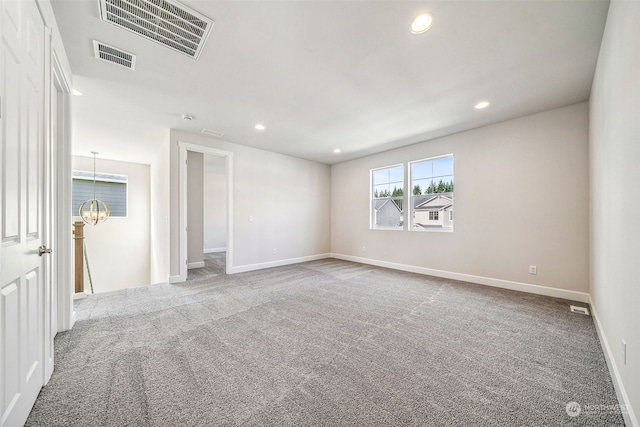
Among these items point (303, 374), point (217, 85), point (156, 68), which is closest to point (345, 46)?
point (217, 85)

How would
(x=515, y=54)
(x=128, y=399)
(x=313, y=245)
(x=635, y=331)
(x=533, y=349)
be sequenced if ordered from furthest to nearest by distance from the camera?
(x=313, y=245) → (x=515, y=54) → (x=533, y=349) → (x=128, y=399) → (x=635, y=331)

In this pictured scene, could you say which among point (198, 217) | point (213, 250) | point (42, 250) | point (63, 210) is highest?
point (63, 210)

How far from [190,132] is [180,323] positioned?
3.22m

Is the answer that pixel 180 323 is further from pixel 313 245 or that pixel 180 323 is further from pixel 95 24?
pixel 313 245

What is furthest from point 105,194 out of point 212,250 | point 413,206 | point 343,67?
point 413,206

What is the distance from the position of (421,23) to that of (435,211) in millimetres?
3409

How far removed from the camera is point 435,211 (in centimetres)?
457

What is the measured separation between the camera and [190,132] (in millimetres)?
4211

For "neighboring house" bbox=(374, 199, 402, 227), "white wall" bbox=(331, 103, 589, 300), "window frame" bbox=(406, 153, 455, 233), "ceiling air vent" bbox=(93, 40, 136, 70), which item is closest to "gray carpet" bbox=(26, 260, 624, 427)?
"white wall" bbox=(331, 103, 589, 300)

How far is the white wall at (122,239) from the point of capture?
606 centimetres

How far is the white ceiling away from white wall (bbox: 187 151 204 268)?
147 centimetres

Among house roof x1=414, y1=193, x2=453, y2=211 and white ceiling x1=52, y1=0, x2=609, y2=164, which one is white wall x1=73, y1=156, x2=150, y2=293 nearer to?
white ceiling x1=52, y1=0, x2=609, y2=164

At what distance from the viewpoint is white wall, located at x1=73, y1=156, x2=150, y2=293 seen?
6062 millimetres

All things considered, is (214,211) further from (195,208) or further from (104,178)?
(104,178)
